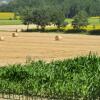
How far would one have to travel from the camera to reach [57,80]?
1681 cm

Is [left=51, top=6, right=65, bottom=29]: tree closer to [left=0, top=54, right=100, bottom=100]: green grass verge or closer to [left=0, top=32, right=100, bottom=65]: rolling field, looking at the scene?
[left=0, top=32, right=100, bottom=65]: rolling field

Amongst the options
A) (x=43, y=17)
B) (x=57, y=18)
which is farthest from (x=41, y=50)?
(x=43, y=17)

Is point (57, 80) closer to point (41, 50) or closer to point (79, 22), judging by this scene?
point (41, 50)

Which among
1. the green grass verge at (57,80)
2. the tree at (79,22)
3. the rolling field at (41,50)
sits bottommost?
the tree at (79,22)

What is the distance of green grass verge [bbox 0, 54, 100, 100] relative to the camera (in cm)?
1486

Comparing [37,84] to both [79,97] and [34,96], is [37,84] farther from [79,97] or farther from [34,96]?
[79,97]

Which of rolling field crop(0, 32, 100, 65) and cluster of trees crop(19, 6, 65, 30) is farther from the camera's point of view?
cluster of trees crop(19, 6, 65, 30)

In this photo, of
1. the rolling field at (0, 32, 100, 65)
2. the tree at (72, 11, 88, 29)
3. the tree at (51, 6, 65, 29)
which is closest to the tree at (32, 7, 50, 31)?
the tree at (51, 6, 65, 29)

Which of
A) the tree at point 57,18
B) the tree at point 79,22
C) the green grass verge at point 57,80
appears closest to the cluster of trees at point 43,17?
the tree at point 57,18

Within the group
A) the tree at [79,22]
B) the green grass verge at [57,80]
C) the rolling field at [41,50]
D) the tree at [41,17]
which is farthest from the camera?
the tree at [41,17]

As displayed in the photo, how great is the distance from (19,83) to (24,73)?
5.26 feet

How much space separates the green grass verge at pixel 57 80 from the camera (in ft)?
48.7

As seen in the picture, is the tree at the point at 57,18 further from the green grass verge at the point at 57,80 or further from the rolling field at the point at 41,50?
the green grass verge at the point at 57,80

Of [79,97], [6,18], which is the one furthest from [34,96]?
[6,18]
